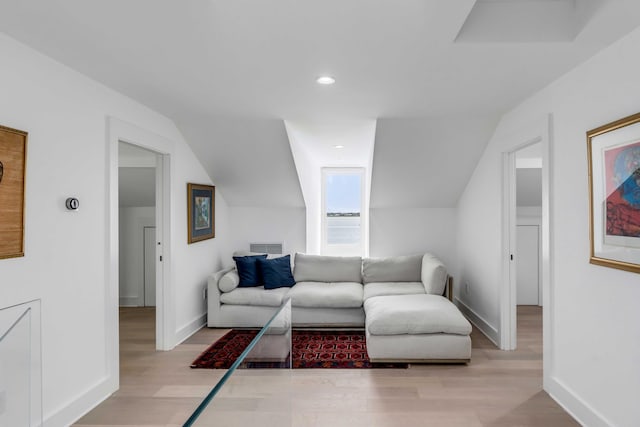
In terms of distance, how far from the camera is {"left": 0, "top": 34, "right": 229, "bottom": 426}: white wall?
2.38 meters

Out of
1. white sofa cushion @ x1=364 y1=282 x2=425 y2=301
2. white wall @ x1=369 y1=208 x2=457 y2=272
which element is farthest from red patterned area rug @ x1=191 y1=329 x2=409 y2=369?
white wall @ x1=369 y1=208 x2=457 y2=272

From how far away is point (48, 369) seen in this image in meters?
2.58

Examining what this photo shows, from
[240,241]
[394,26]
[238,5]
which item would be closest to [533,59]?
[394,26]

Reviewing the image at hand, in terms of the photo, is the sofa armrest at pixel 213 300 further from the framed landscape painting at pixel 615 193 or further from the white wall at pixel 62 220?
the framed landscape painting at pixel 615 193

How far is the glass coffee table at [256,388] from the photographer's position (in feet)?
3.42

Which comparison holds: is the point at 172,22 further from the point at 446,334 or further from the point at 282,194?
the point at 282,194

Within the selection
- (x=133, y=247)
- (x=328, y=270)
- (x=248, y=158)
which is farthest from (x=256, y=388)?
(x=133, y=247)

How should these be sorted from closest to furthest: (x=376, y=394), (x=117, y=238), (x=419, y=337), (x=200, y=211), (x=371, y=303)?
(x=376, y=394), (x=117, y=238), (x=419, y=337), (x=371, y=303), (x=200, y=211)

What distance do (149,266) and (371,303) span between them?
130 inches

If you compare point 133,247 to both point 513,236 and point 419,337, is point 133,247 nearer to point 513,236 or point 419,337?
point 419,337

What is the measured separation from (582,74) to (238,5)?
7.33 feet

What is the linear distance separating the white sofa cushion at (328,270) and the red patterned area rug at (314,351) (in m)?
0.88

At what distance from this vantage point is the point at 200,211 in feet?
16.2

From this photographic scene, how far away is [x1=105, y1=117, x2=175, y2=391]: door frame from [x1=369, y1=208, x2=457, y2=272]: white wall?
2951 mm
